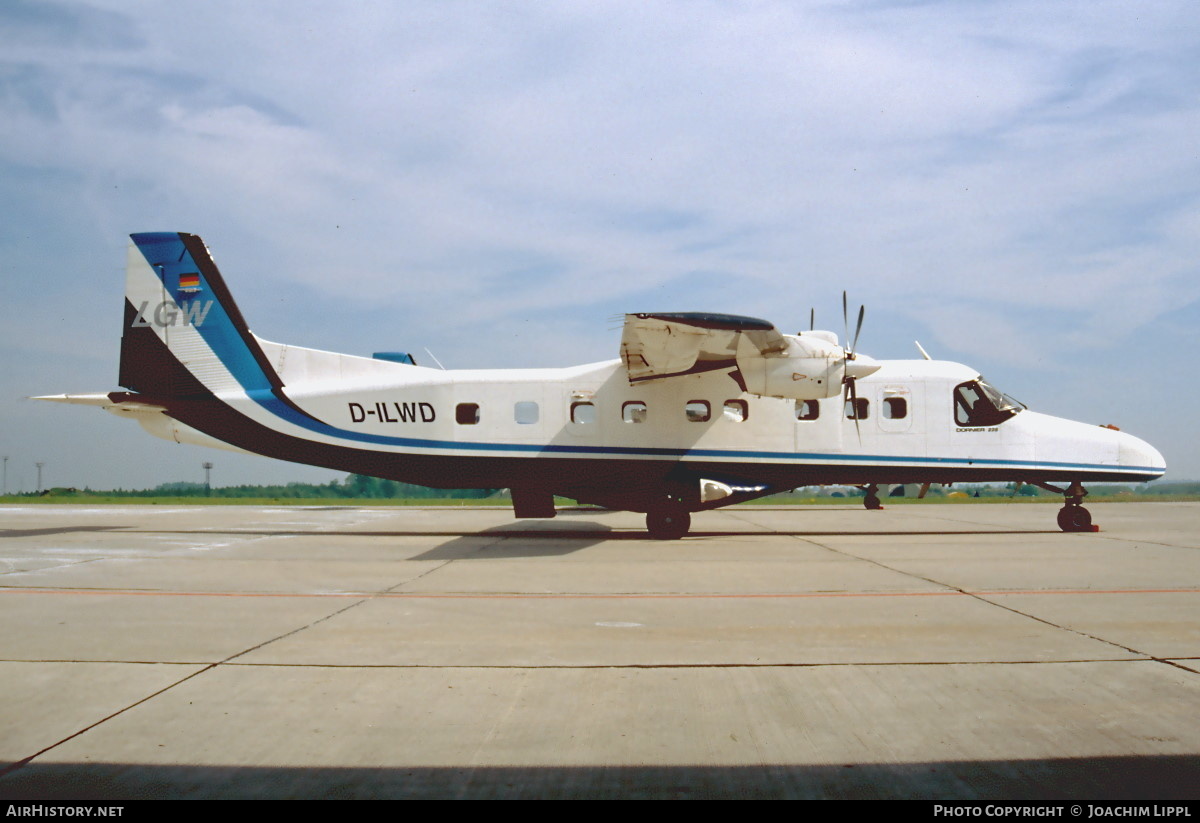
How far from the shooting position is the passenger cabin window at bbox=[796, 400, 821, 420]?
13.2m

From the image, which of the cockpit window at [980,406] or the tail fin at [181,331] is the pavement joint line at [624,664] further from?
the tail fin at [181,331]

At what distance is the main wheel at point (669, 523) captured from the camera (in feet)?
43.4

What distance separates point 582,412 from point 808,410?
4017mm

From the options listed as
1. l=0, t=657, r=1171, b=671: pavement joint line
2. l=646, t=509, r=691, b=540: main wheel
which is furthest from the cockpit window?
l=0, t=657, r=1171, b=671: pavement joint line

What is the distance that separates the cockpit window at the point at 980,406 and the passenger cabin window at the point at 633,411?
557 cm

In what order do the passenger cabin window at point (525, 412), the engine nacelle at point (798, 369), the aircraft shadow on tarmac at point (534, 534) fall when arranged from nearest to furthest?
the aircraft shadow on tarmac at point (534, 534), the engine nacelle at point (798, 369), the passenger cabin window at point (525, 412)

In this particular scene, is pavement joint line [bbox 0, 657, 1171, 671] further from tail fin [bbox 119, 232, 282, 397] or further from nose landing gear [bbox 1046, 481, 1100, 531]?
nose landing gear [bbox 1046, 481, 1100, 531]

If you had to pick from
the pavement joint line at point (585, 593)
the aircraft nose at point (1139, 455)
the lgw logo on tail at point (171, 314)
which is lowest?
the pavement joint line at point (585, 593)

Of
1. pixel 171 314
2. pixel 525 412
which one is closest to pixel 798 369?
pixel 525 412

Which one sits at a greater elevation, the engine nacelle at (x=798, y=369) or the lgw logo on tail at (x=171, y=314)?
the lgw logo on tail at (x=171, y=314)

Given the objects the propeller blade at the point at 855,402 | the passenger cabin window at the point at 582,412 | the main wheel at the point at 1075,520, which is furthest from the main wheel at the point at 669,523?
the main wheel at the point at 1075,520

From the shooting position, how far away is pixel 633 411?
43.9ft

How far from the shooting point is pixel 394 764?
3.23 metres

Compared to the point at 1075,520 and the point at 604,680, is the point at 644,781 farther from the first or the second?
the point at 1075,520
